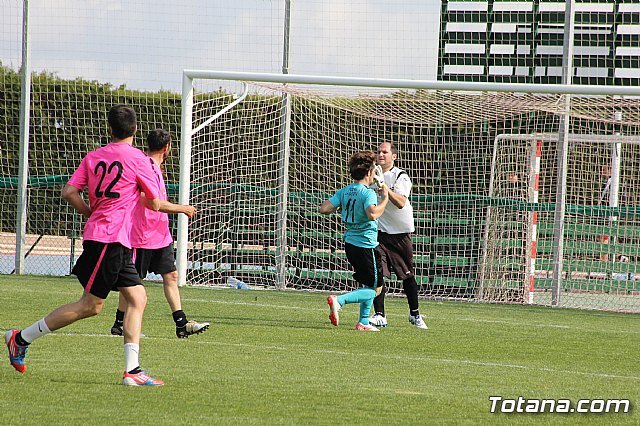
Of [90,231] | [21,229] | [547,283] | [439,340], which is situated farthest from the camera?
[21,229]

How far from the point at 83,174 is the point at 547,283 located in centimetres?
1072

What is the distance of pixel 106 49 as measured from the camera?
1756 centimetres

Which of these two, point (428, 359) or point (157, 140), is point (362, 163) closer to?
point (157, 140)

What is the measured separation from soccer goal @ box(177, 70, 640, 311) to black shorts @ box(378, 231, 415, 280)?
492 cm

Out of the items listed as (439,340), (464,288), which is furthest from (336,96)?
(439,340)

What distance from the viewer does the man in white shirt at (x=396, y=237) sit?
1082cm

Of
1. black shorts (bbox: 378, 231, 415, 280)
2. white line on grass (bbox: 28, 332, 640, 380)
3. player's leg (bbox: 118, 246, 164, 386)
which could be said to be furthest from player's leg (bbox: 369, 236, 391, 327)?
player's leg (bbox: 118, 246, 164, 386)

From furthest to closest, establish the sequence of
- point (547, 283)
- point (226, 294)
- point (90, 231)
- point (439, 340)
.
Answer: point (547, 283), point (226, 294), point (439, 340), point (90, 231)

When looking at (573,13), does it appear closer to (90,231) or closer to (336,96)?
(336,96)

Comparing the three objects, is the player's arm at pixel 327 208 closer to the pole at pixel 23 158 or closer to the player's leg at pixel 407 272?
the player's leg at pixel 407 272

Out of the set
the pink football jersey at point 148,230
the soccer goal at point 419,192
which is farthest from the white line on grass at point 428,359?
the soccer goal at point 419,192

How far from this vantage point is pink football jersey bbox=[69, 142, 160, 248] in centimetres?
640

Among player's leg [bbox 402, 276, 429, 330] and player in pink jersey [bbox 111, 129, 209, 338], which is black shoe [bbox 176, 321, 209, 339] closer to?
player in pink jersey [bbox 111, 129, 209, 338]

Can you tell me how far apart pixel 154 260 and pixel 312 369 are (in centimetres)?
237
